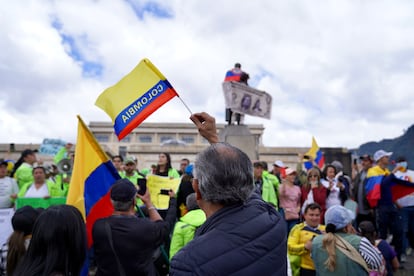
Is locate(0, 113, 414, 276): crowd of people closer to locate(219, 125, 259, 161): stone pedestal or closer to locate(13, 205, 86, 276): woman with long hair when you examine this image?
locate(13, 205, 86, 276): woman with long hair

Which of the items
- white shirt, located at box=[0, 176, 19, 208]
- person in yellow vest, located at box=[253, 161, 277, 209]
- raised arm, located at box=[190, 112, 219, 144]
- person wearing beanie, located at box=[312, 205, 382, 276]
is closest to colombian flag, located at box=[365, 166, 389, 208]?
person in yellow vest, located at box=[253, 161, 277, 209]

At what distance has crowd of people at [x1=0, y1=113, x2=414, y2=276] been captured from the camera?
4.93 ft

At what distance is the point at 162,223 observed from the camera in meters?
3.15

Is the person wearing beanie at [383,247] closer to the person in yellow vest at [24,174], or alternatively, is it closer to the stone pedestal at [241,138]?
the stone pedestal at [241,138]

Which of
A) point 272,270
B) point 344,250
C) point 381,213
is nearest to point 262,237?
point 272,270

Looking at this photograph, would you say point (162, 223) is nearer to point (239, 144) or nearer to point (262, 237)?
point (262, 237)

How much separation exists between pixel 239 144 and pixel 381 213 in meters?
4.27

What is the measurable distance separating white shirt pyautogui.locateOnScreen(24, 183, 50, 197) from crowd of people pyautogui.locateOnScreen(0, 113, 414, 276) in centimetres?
2

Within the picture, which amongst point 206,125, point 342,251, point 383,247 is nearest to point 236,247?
point 206,125

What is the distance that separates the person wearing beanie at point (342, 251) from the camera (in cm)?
338

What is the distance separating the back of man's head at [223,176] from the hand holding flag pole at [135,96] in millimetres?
2254

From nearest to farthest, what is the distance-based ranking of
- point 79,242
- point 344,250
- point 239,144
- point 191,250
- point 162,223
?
point 191,250, point 79,242, point 162,223, point 344,250, point 239,144

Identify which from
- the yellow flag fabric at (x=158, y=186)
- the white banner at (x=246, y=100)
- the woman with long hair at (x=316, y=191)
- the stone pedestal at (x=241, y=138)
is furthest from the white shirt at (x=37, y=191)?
the stone pedestal at (x=241, y=138)

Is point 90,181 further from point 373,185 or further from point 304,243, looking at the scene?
point 373,185
